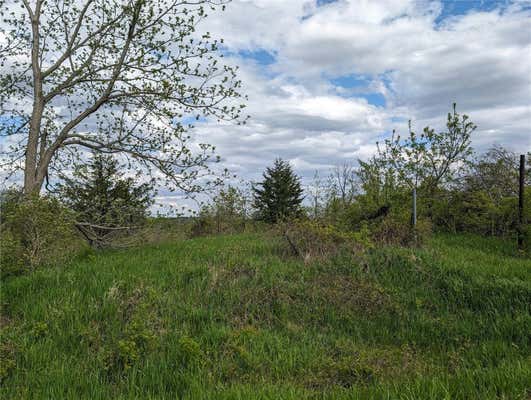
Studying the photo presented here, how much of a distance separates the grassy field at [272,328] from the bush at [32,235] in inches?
18.7

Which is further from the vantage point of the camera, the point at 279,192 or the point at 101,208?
the point at 279,192

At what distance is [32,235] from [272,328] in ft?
17.5

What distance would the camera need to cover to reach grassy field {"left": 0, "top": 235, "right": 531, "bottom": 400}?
3520mm

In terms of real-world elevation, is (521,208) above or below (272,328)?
above

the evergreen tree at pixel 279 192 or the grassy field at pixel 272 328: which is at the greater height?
the evergreen tree at pixel 279 192

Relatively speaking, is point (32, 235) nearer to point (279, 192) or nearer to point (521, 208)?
point (521, 208)

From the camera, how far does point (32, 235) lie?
24.8 feet

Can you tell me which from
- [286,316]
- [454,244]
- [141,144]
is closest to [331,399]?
[286,316]

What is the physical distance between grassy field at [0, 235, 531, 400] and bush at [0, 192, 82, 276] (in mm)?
475

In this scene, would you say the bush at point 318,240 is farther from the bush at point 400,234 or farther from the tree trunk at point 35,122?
the tree trunk at point 35,122

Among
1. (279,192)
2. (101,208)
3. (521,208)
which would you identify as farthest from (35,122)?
(279,192)

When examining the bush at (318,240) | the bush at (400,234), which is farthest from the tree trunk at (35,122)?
the bush at (400,234)

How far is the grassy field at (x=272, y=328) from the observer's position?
3520mm

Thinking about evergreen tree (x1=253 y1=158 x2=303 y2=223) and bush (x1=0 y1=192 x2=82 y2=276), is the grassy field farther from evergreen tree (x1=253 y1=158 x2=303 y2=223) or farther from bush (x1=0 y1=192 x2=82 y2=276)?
evergreen tree (x1=253 y1=158 x2=303 y2=223)
